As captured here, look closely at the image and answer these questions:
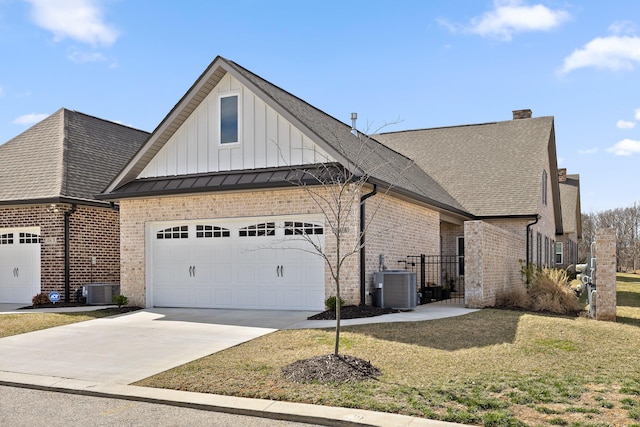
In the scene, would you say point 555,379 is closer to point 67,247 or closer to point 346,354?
point 346,354

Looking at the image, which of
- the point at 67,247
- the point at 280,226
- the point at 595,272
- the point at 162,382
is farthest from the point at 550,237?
the point at 162,382

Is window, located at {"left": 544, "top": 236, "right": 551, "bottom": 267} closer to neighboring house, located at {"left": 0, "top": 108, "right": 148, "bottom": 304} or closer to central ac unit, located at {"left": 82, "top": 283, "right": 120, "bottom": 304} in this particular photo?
neighboring house, located at {"left": 0, "top": 108, "right": 148, "bottom": 304}

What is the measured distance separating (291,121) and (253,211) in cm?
253

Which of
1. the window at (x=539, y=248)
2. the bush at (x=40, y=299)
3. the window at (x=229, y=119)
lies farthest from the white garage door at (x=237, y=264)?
the window at (x=539, y=248)

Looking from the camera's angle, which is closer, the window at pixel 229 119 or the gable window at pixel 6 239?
the window at pixel 229 119

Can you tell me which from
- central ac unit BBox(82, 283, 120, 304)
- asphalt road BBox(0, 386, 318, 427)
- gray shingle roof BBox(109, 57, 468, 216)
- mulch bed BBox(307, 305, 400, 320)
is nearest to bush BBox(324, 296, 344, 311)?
mulch bed BBox(307, 305, 400, 320)

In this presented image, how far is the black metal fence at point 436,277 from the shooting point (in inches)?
712

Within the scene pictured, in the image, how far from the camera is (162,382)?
26.3ft

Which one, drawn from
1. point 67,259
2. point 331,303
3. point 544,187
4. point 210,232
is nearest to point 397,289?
point 331,303

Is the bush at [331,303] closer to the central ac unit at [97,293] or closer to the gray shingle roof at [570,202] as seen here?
the central ac unit at [97,293]

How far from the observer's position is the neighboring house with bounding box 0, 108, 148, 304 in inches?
713

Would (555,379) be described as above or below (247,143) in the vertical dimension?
below

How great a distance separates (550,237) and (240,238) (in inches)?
774

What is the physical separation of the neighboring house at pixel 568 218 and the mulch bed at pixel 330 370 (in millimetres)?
31098
